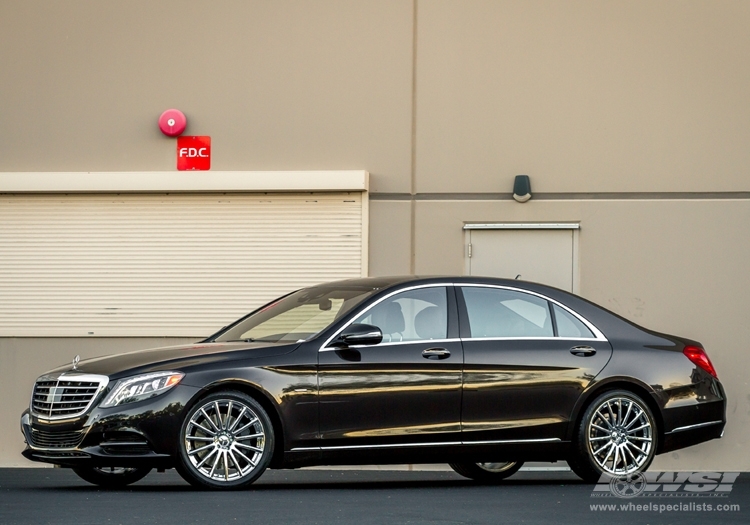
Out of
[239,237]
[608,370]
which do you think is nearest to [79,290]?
[239,237]

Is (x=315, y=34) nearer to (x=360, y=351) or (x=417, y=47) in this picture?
(x=417, y=47)

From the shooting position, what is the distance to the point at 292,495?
863cm

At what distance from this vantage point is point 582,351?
9758 mm

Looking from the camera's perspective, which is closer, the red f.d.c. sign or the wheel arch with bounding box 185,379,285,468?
the wheel arch with bounding box 185,379,285,468

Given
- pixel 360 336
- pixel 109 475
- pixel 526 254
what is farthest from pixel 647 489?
pixel 526 254

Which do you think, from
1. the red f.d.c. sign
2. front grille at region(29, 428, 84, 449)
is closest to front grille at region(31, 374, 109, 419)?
front grille at region(29, 428, 84, 449)

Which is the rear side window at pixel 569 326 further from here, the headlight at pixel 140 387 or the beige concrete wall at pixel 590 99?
the beige concrete wall at pixel 590 99

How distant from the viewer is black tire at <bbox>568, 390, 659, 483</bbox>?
9.62 metres

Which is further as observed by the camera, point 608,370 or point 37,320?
point 37,320

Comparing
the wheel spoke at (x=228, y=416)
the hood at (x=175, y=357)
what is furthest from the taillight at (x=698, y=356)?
the wheel spoke at (x=228, y=416)

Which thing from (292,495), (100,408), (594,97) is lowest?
(292,495)

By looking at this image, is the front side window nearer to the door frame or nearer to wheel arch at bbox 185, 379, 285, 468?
wheel arch at bbox 185, 379, 285, 468

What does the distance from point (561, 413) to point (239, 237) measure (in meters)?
6.11

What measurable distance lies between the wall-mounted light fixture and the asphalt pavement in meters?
4.89
